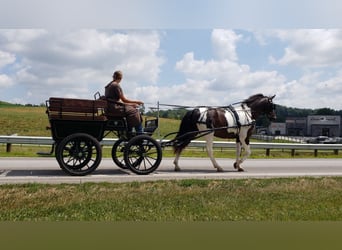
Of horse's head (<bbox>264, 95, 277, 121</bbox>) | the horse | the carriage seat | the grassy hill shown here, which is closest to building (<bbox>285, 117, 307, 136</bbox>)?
the grassy hill

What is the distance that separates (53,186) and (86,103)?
2203mm

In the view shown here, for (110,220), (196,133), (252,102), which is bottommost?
(110,220)

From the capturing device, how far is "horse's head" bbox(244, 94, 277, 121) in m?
11.7

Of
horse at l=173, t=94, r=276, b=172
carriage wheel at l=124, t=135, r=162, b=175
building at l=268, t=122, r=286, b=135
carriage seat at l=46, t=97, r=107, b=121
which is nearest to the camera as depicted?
carriage seat at l=46, t=97, r=107, b=121

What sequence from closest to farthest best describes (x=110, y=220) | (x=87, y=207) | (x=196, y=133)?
(x=110, y=220) → (x=87, y=207) → (x=196, y=133)

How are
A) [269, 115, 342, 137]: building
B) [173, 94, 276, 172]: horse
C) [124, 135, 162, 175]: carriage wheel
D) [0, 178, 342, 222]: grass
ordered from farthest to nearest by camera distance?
[269, 115, 342, 137]: building, [173, 94, 276, 172]: horse, [124, 135, 162, 175]: carriage wheel, [0, 178, 342, 222]: grass

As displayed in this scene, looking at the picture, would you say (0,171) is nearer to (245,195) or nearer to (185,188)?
(185,188)

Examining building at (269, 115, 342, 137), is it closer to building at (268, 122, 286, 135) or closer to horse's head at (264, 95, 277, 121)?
building at (268, 122, 286, 135)

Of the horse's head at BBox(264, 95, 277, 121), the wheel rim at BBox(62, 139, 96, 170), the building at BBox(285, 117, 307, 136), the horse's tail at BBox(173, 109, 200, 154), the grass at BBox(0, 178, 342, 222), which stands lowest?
the grass at BBox(0, 178, 342, 222)

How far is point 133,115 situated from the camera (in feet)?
33.3

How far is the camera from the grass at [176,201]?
20.0 feet

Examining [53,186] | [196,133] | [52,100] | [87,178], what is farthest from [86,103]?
[196,133]

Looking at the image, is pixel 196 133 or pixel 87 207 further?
pixel 196 133

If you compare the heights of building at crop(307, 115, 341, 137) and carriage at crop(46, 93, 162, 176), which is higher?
building at crop(307, 115, 341, 137)
